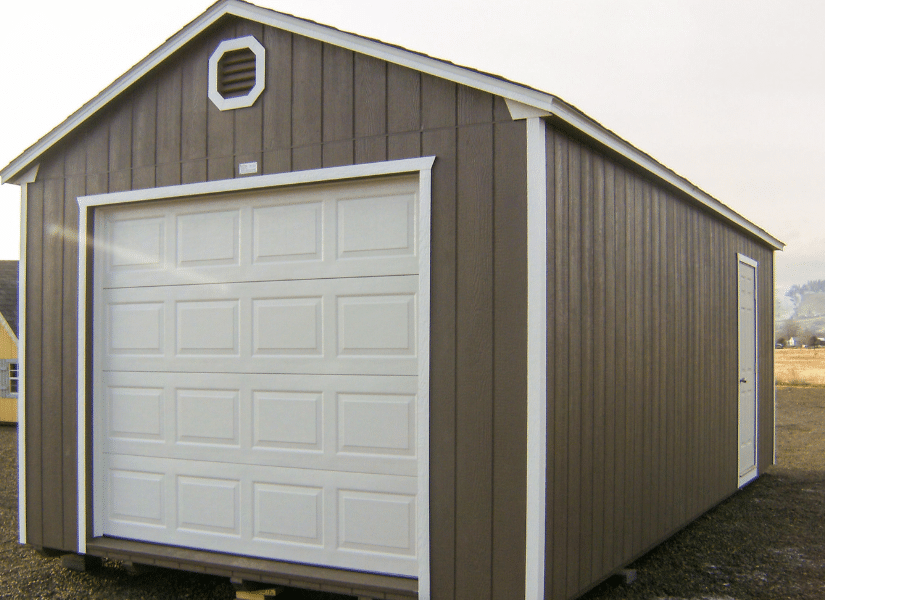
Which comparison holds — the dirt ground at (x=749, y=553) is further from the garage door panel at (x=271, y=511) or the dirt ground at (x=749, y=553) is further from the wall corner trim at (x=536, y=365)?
the garage door panel at (x=271, y=511)

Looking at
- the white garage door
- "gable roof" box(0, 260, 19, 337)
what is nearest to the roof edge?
the white garage door

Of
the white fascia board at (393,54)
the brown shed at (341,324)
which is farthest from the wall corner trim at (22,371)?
the white fascia board at (393,54)

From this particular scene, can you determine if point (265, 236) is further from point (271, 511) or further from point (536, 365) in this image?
point (536, 365)

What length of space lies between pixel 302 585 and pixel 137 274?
2.54 meters

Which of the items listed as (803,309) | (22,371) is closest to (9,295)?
(22,371)

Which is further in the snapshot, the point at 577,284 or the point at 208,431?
the point at 208,431

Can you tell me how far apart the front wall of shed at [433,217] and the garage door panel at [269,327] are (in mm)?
322

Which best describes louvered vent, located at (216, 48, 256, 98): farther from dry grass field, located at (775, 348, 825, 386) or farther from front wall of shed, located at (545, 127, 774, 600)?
dry grass field, located at (775, 348, 825, 386)

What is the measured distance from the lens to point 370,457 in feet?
14.4

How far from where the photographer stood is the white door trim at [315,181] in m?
4.12

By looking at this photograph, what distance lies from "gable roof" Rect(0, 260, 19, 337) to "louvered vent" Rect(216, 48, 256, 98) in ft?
42.4

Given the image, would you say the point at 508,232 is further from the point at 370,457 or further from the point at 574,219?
the point at 370,457

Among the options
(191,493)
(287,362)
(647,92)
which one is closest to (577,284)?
(287,362)

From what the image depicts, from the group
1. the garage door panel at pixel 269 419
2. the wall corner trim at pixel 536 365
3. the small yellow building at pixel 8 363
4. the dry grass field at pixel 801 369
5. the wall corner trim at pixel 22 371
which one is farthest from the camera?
the dry grass field at pixel 801 369
